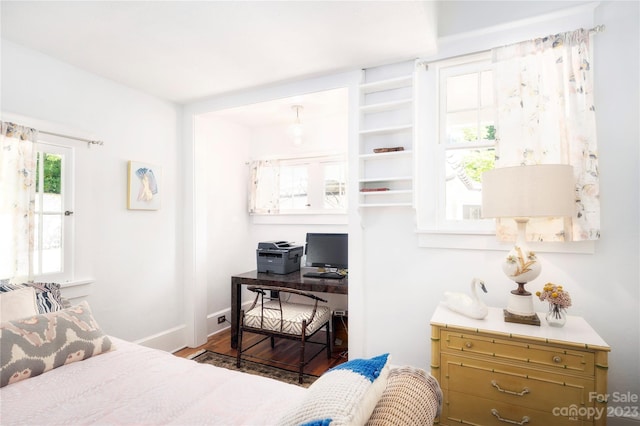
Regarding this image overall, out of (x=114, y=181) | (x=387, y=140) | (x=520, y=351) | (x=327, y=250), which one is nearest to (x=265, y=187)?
(x=327, y=250)

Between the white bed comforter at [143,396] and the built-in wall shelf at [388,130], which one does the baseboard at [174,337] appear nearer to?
the white bed comforter at [143,396]

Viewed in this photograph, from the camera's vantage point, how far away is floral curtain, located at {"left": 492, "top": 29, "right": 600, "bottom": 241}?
186 cm

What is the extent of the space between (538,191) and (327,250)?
2.06 meters

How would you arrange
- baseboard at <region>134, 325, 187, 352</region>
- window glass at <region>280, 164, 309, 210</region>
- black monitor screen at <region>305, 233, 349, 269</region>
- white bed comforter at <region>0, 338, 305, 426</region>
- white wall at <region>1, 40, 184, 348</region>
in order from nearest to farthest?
1. white bed comforter at <region>0, 338, 305, 426</region>
2. white wall at <region>1, 40, 184, 348</region>
3. baseboard at <region>134, 325, 187, 352</region>
4. black monitor screen at <region>305, 233, 349, 269</region>
5. window glass at <region>280, 164, 309, 210</region>

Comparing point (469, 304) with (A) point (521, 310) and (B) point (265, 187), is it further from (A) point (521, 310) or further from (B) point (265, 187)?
(B) point (265, 187)

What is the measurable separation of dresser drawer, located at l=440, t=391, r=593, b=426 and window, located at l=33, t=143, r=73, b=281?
9.22ft

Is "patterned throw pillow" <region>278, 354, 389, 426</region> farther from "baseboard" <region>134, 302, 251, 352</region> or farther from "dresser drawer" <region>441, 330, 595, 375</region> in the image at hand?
"baseboard" <region>134, 302, 251, 352</region>

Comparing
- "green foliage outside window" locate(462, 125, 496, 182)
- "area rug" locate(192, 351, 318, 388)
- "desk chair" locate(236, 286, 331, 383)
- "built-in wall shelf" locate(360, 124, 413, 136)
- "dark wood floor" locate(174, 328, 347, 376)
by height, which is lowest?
"dark wood floor" locate(174, 328, 347, 376)

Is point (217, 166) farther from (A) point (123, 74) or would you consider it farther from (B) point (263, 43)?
(B) point (263, 43)

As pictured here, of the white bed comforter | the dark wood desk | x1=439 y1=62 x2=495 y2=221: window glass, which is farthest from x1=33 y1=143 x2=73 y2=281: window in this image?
x1=439 y1=62 x2=495 y2=221: window glass

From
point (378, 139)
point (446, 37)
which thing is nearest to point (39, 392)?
point (378, 139)

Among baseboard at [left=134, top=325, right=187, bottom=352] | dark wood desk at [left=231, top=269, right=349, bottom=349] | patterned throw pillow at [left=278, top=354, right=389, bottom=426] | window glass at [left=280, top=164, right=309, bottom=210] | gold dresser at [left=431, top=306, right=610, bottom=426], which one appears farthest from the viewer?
window glass at [left=280, top=164, right=309, bottom=210]

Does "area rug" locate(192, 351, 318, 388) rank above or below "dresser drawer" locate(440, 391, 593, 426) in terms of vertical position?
below

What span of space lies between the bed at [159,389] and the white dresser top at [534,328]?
714 millimetres
